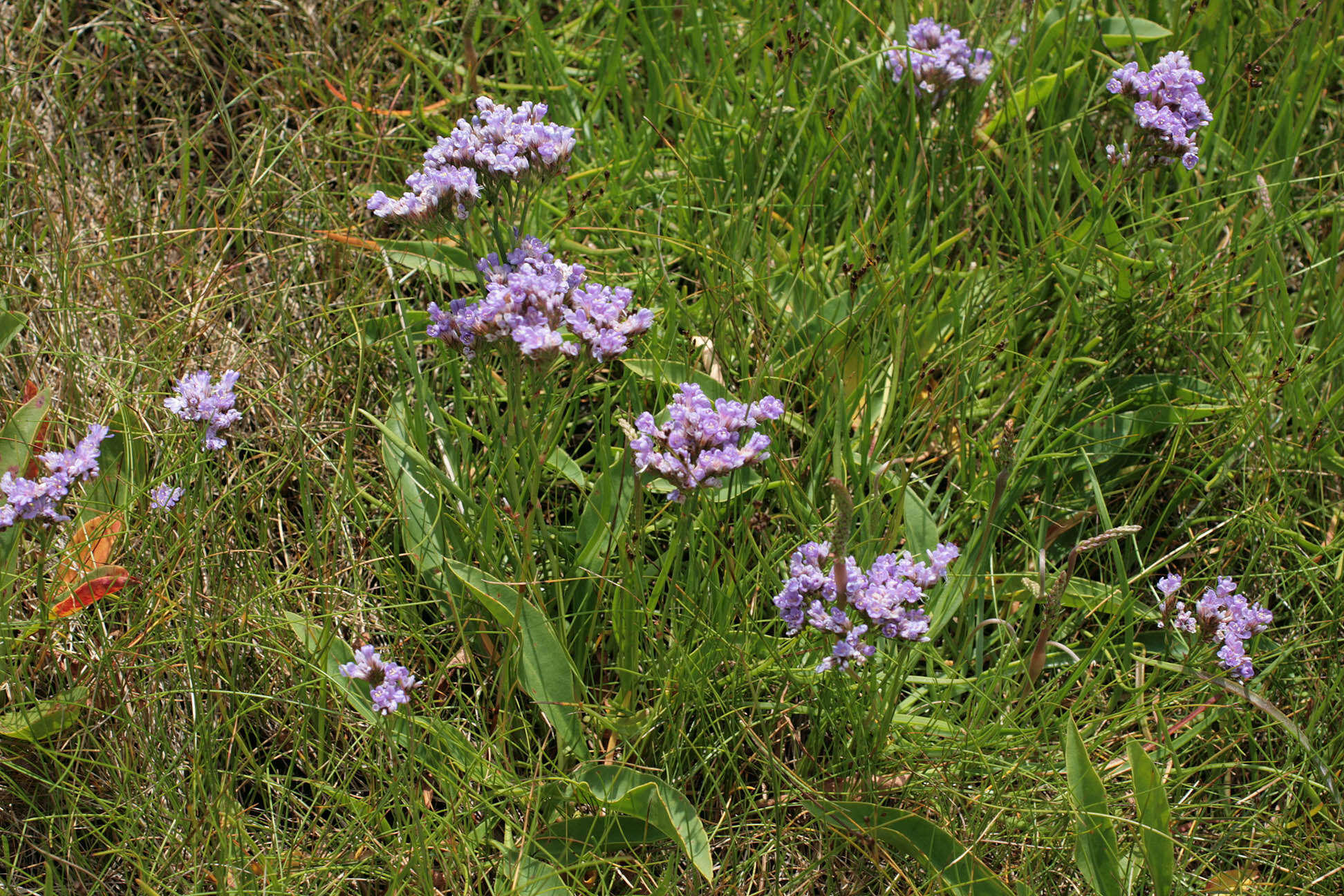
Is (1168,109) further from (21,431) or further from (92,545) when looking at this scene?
(21,431)

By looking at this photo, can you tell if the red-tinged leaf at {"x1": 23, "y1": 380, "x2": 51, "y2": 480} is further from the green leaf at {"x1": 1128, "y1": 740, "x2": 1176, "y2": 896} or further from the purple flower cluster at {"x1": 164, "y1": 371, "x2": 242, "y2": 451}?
the green leaf at {"x1": 1128, "y1": 740, "x2": 1176, "y2": 896}

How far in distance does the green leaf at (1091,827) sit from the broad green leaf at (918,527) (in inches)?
18.4

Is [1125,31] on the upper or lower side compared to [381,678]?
upper

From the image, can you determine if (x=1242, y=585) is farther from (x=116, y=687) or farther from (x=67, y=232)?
(x=67, y=232)

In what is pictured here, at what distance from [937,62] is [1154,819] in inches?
73.2

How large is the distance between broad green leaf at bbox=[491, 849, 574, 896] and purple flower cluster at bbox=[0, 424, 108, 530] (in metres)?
1.07

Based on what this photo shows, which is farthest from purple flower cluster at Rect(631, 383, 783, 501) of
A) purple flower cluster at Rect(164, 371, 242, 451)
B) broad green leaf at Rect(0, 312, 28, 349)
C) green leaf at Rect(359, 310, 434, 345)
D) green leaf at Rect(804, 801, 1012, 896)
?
broad green leaf at Rect(0, 312, 28, 349)

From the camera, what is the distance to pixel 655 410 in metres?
2.47

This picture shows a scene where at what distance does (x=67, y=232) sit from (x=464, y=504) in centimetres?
146

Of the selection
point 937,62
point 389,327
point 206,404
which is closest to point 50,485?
point 206,404

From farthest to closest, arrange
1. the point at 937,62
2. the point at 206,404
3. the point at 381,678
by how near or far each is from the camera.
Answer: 1. the point at 937,62
2. the point at 206,404
3. the point at 381,678

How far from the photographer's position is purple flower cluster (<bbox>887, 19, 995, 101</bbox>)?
278cm

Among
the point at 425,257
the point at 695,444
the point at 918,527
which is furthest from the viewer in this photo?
the point at 425,257

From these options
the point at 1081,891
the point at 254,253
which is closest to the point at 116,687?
the point at 254,253
